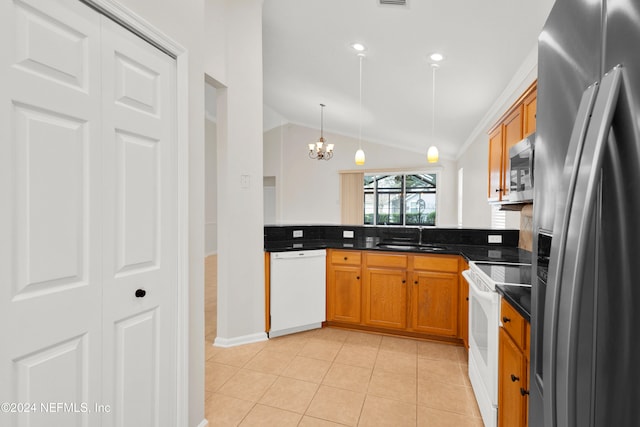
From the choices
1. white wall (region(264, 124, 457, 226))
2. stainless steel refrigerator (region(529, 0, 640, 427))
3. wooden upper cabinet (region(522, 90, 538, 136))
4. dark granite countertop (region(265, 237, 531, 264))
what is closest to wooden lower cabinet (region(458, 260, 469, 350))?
dark granite countertop (region(265, 237, 531, 264))

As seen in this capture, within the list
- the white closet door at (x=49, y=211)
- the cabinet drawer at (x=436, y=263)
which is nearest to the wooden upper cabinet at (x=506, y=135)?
the cabinet drawer at (x=436, y=263)

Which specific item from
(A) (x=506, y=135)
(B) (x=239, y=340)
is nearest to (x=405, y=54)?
(A) (x=506, y=135)

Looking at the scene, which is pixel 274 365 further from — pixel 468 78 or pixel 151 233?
pixel 468 78

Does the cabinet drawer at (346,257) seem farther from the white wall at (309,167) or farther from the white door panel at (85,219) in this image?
the white wall at (309,167)

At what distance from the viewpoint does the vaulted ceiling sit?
7.46 ft

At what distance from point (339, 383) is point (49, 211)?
6.80 feet

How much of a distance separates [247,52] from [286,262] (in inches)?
80.9

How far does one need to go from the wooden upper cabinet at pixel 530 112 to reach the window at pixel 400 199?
17.4 feet

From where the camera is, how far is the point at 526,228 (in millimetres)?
2975

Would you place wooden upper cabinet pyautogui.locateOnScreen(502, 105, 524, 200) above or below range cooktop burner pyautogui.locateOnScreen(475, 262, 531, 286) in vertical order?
above

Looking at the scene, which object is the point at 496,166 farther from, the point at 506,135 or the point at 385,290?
the point at 385,290

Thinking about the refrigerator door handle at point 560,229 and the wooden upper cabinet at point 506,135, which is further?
the wooden upper cabinet at point 506,135

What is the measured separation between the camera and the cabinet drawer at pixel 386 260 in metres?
3.11

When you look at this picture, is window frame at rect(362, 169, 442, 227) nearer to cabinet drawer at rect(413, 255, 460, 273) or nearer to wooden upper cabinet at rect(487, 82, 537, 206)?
cabinet drawer at rect(413, 255, 460, 273)
